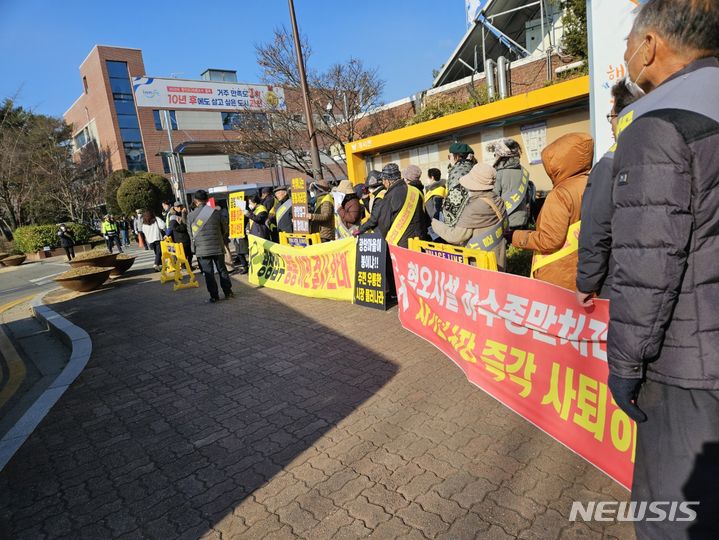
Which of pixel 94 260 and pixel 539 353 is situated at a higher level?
pixel 94 260

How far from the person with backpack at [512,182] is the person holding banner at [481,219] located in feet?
4.33

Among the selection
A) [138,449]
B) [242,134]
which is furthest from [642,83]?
[242,134]

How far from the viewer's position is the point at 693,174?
4.09 feet

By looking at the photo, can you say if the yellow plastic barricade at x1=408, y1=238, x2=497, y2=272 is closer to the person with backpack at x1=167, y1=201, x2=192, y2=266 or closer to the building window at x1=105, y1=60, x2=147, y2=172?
the person with backpack at x1=167, y1=201, x2=192, y2=266

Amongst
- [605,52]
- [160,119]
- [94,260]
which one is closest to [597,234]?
[605,52]

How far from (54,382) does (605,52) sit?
6461mm

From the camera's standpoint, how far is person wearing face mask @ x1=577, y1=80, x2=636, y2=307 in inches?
73.6

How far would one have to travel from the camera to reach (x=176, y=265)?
9.55 metres

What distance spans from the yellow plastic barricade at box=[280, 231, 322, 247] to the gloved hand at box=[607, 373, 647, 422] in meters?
6.27

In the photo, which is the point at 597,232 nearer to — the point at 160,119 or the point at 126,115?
the point at 160,119

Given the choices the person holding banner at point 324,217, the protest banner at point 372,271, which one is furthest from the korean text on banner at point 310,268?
the person holding banner at point 324,217

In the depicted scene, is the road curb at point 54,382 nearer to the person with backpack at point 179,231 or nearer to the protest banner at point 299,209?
the person with backpack at point 179,231

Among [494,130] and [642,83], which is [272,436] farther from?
[494,130]

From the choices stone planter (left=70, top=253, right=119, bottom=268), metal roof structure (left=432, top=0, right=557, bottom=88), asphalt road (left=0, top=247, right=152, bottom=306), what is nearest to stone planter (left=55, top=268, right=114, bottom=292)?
stone planter (left=70, top=253, right=119, bottom=268)
